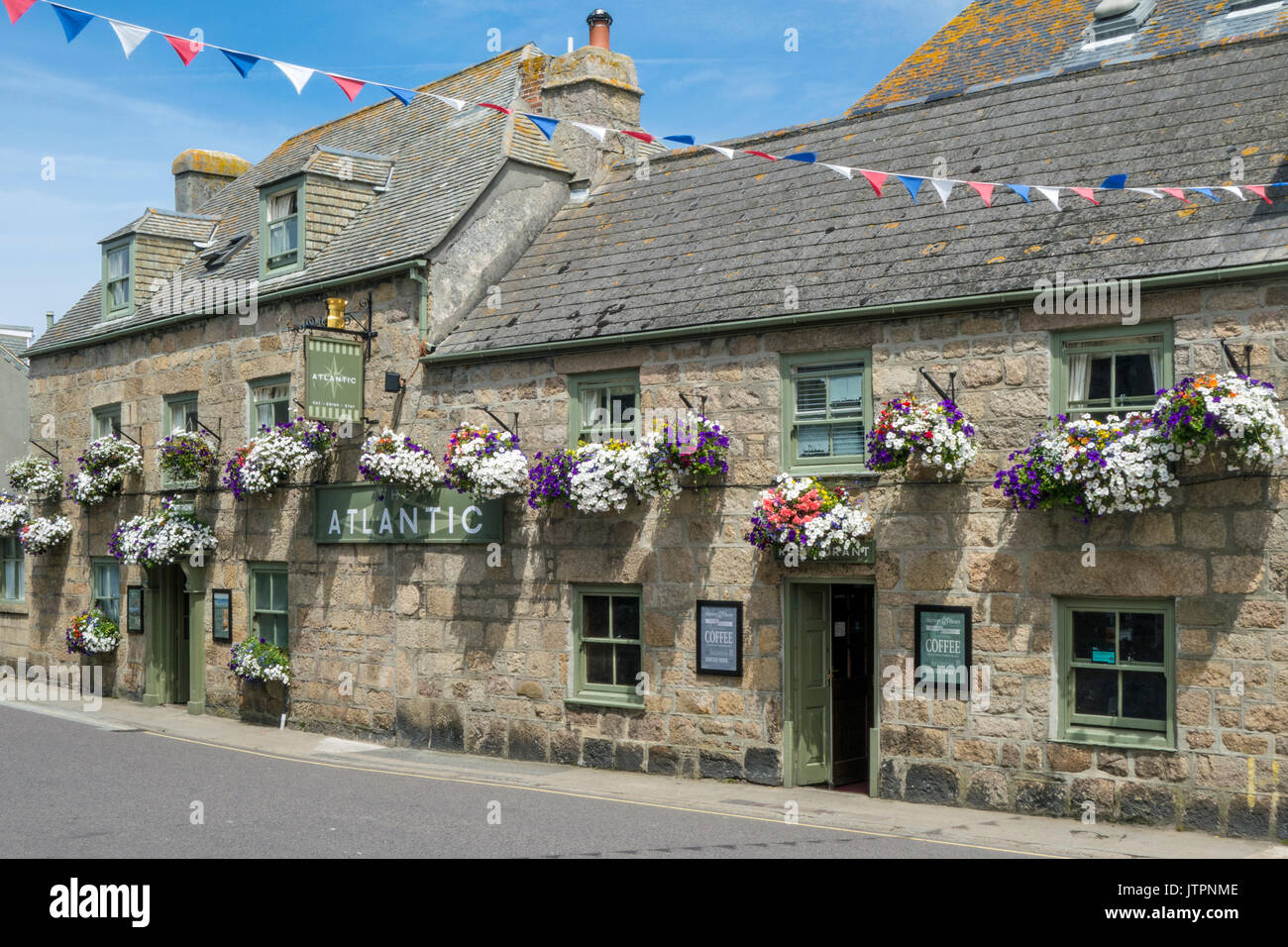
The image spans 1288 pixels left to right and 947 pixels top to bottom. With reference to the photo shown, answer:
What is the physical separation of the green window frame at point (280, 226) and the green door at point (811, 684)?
9294 millimetres

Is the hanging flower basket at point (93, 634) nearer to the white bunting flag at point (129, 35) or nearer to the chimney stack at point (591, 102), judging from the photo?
the chimney stack at point (591, 102)

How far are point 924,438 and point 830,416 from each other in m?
1.45

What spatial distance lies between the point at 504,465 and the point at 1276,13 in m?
11.3

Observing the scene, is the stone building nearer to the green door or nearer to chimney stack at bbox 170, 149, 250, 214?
the green door

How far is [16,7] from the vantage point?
363 inches

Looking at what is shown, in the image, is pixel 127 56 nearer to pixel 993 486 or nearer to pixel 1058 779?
pixel 993 486

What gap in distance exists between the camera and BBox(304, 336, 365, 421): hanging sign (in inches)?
621

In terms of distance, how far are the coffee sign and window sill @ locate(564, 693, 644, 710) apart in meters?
3.25

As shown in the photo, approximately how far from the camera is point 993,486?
37.5 feet

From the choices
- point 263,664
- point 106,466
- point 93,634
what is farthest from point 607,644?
point 93,634

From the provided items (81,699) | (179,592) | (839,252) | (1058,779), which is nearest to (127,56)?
(839,252)

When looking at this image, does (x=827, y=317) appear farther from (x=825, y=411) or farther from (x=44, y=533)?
(x=44, y=533)

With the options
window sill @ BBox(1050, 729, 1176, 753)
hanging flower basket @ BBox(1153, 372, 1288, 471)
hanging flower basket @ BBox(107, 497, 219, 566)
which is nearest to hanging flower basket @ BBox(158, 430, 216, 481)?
hanging flower basket @ BBox(107, 497, 219, 566)

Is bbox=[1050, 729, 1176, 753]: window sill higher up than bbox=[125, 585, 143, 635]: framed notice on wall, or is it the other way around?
bbox=[125, 585, 143, 635]: framed notice on wall
